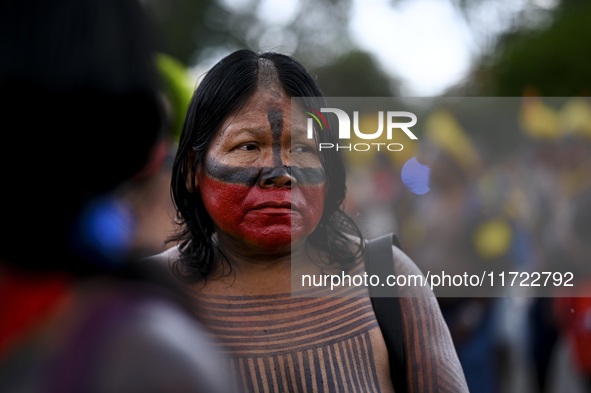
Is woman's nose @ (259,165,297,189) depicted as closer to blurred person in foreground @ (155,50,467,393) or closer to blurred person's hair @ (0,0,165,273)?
blurred person in foreground @ (155,50,467,393)

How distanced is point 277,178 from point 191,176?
12.5 inches

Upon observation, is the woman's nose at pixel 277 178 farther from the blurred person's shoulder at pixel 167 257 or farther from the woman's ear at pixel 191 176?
the blurred person's shoulder at pixel 167 257

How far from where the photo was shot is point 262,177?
5.66 feet

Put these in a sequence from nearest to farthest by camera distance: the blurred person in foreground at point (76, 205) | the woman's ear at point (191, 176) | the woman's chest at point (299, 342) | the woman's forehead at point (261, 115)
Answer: the blurred person in foreground at point (76, 205), the woman's chest at point (299, 342), the woman's forehead at point (261, 115), the woman's ear at point (191, 176)

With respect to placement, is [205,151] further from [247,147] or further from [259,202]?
[259,202]

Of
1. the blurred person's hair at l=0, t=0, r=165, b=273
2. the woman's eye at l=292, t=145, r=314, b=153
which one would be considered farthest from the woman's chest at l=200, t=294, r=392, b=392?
the blurred person's hair at l=0, t=0, r=165, b=273

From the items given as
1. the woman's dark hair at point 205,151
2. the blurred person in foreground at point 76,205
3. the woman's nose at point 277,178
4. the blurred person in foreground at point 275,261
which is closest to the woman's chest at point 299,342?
the blurred person in foreground at point 275,261

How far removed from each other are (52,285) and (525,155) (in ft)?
21.8

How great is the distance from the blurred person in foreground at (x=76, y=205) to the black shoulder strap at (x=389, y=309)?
0.84 meters

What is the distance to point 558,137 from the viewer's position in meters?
5.48

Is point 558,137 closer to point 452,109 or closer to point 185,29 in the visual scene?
point 452,109

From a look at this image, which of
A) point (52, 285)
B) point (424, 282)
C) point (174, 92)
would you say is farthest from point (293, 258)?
point (174, 92)

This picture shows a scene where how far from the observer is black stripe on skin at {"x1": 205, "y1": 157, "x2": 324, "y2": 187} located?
173 centimetres

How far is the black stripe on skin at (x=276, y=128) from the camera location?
68.7 inches
